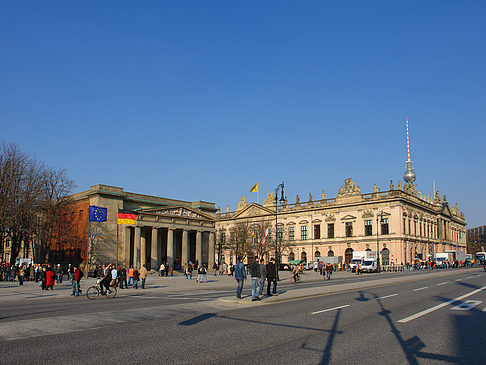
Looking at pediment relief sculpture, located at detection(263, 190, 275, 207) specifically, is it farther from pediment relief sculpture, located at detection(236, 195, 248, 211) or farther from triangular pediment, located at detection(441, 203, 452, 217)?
triangular pediment, located at detection(441, 203, 452, 217)

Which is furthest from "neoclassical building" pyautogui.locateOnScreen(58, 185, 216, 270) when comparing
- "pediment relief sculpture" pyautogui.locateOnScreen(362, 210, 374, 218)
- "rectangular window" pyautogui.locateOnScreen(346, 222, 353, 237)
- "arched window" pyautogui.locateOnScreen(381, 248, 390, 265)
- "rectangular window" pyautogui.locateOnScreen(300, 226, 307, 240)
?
"arched window" pyautogui.locateOnScreen(381, 248, 390, 265)

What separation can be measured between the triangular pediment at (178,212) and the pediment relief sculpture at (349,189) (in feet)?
112

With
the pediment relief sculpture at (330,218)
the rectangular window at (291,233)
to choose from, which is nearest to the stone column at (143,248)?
the rectangular window at (291,233)

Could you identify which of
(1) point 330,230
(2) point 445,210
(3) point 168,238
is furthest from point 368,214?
(3) point 168,238

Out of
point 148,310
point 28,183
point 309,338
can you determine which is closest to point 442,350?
point 309,338

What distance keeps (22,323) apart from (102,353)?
6216mm

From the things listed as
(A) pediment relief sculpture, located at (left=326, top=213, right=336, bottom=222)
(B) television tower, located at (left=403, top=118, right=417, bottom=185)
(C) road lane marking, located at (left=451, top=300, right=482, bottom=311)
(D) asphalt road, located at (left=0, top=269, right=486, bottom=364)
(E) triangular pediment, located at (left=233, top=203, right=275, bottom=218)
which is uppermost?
(B) television tower, located at (left=403, top=118, right=417, bottom=185)

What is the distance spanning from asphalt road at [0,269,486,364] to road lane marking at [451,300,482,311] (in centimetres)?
8

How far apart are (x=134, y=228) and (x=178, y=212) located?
7933 millimetres

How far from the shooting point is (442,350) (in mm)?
8852

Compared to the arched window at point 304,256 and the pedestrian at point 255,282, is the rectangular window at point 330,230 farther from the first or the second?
the pedestrian at point 255,282

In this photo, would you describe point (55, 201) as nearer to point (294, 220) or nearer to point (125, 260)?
point (125, 260)

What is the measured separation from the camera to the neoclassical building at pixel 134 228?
66.0 metres

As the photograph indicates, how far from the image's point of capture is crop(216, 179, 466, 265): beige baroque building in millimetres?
85625
